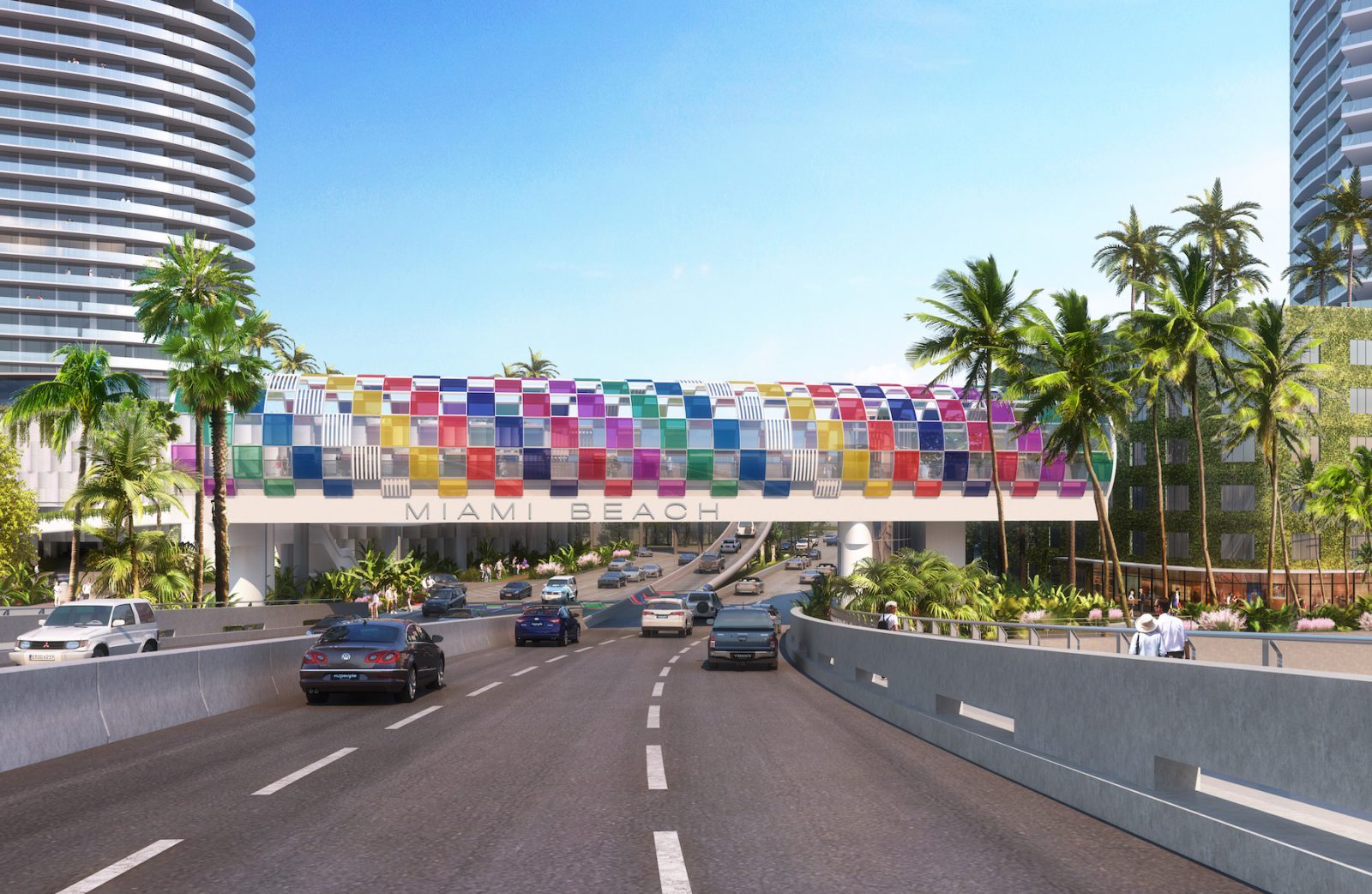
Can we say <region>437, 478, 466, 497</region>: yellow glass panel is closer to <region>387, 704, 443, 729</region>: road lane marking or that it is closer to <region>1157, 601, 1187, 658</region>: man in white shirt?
<region>387, 704, 443, 729</region>: road lane marking

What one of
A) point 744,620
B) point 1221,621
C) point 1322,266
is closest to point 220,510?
point 744,620

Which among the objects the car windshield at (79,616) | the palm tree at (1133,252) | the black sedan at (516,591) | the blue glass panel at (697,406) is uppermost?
the palm tree at (1133,252)

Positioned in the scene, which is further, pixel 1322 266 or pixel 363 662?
pixel 1322 266

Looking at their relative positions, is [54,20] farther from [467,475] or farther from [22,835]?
[22,835]

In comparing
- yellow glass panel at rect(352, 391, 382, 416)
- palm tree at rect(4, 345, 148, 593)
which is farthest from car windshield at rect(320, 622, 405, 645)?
yellow glass panel at rect(352, 391, 382, 416)

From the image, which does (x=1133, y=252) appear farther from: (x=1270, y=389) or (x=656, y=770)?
(x=656, y=770)

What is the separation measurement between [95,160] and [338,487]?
7605 cm

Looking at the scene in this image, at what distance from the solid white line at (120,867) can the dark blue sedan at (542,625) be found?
97.4 ft

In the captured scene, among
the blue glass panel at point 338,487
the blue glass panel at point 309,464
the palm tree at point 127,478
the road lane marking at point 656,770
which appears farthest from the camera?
the blue glass panel at point 338,487

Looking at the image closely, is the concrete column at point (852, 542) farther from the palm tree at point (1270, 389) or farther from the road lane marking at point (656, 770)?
the road lane marking at point (656, 770)

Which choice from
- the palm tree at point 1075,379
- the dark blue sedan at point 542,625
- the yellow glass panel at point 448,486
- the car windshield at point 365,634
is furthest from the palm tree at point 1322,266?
the car windshield at point 365,634

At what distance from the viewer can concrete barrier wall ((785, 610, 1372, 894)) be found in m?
5.81

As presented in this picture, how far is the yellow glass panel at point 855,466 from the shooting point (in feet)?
175

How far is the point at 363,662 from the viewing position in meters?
16.6
